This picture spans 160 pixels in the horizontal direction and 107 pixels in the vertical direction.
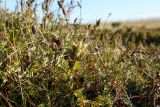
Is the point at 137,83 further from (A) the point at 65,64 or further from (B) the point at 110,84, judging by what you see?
(A) the point at 65,64

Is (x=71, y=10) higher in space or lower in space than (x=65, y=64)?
higher

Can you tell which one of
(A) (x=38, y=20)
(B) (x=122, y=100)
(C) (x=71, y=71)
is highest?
(A) (x=38, y=20)

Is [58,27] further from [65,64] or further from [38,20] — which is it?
[65,64]

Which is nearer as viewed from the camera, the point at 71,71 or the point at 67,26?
the point at 71,71

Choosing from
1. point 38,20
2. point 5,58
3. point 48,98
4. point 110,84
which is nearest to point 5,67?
point 5,58

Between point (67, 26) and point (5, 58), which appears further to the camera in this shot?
point (67, 26)

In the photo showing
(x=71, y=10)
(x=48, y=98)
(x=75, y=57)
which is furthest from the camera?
(x=71, y=10)

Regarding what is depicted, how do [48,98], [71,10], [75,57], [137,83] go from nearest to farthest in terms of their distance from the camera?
[48,98] → [75,57] → [137,83] → [71,10]

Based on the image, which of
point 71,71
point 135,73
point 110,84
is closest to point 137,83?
point 135,73

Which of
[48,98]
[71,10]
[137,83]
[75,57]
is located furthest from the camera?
[71,10]
